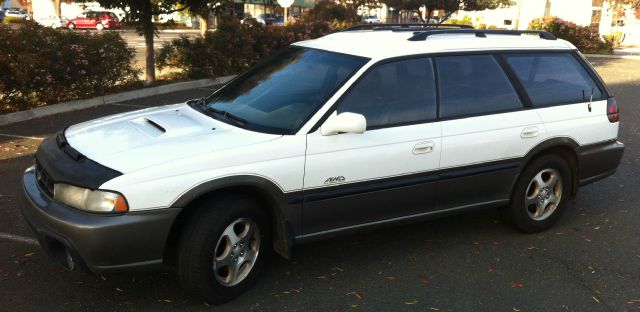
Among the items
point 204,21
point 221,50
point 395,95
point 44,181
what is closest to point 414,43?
point 395,95

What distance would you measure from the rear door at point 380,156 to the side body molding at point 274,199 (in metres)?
0.08

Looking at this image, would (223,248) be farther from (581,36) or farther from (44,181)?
(581,36)

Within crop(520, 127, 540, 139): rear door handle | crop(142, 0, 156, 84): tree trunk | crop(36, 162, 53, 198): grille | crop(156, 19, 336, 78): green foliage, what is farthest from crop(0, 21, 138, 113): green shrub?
crop(520, 127, 540, 139): rear door handle

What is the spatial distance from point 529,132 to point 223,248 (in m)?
2.61

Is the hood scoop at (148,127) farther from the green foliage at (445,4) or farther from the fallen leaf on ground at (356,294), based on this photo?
the green foliage at (445,4)

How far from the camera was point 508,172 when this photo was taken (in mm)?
4465

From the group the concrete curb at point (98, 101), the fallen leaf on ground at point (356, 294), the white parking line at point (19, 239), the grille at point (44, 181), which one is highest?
the grille at point (44, 181)

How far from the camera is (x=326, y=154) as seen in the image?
362 centimetres

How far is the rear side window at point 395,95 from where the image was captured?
3857mm

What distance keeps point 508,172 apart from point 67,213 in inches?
126

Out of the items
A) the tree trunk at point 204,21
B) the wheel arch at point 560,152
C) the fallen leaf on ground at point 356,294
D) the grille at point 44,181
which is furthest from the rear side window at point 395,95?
the tree trunk at point 204,21

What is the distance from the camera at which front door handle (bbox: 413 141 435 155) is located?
3.96m

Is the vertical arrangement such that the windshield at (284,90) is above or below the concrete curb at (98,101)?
above

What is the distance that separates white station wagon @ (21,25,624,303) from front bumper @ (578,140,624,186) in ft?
0.05
